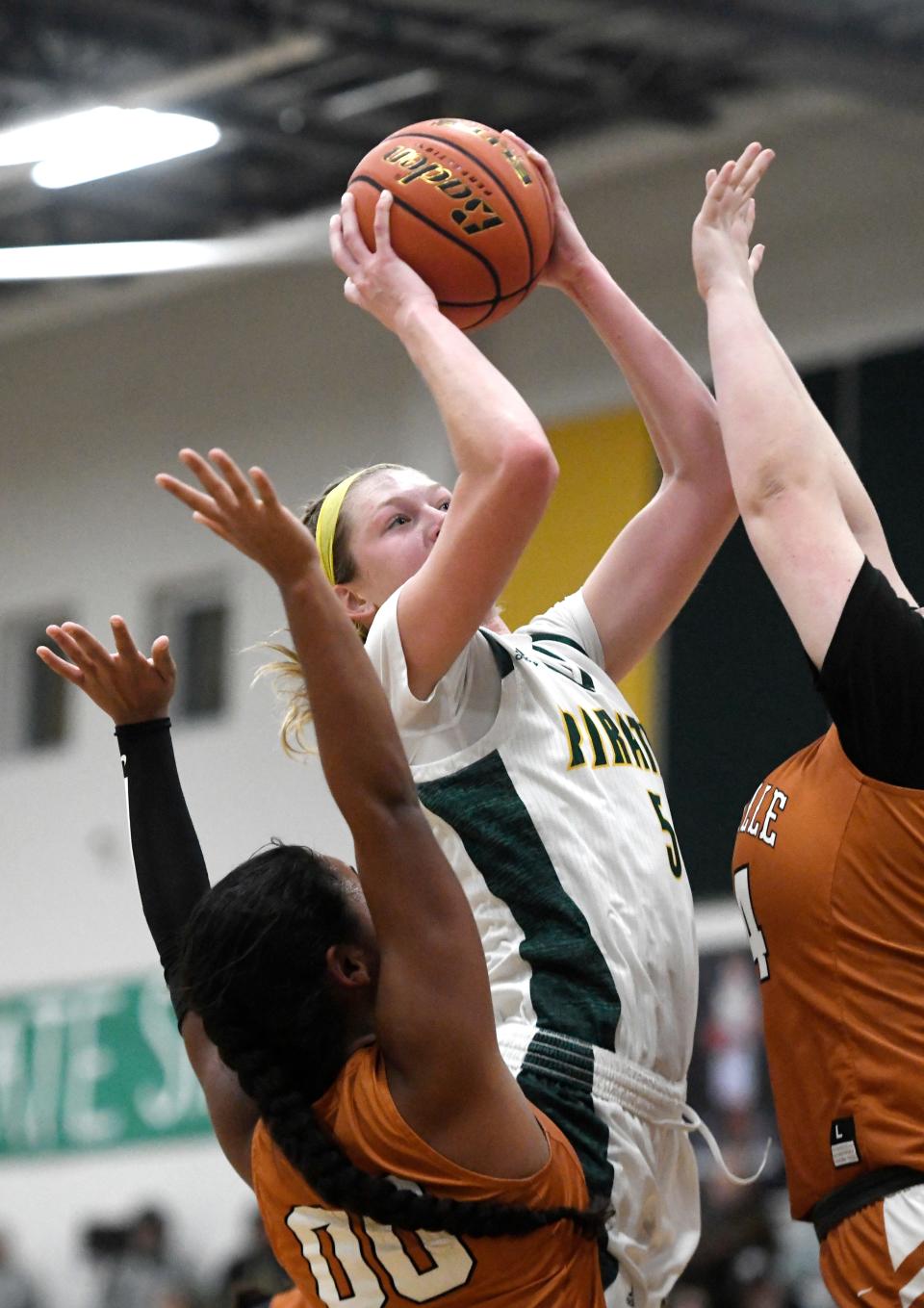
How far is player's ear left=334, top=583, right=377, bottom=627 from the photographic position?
11.0ft

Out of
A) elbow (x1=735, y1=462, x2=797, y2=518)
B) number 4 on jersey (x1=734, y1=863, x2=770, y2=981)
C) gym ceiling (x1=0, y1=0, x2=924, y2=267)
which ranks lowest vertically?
number 4 on jersey (x1=734, y1=863, x2=770, y2=981)

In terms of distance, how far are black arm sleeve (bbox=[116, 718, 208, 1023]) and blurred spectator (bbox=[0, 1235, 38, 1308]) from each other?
1047 centimetres

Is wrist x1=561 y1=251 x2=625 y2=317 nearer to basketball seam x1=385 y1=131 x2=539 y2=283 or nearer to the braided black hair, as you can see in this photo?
basketball seam x1=385 y1=131 x2=539 y2=283

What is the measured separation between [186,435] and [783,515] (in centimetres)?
1136

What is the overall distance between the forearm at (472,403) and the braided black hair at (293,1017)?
2.03 feet

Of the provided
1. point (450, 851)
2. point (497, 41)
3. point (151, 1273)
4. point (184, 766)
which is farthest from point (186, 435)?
point (450, 851)

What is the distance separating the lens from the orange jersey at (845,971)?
274 centimetres

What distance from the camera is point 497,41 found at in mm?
10742

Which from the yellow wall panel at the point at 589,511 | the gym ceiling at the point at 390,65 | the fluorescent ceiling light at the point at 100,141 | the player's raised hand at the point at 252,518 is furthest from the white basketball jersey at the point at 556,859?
the fluorescent ceiling light at the point at 100,141

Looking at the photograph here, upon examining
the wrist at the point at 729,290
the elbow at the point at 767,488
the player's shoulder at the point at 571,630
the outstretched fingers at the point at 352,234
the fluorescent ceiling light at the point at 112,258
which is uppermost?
the fluorescent ceiling light at the point at 112,258

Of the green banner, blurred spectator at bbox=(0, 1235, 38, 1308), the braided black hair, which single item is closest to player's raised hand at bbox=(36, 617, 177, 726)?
the braided black hair

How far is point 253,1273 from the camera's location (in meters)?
6.07

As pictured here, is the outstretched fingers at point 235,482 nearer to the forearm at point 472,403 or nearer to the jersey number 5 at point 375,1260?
the forearm at point 472,403

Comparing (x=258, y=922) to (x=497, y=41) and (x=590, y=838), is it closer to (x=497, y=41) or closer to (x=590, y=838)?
(x=590, y=838)
